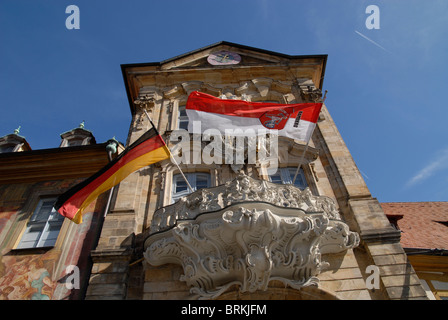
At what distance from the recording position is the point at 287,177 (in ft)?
35.3

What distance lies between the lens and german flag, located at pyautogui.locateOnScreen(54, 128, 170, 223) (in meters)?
8.37

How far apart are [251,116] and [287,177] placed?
2.43 meters

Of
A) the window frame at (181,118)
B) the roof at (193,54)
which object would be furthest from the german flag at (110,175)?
the roof at (193,54)

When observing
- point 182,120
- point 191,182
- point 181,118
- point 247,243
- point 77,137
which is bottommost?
point 247,243

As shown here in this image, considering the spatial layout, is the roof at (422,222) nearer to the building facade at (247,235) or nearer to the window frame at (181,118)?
the building facade at (247,235)

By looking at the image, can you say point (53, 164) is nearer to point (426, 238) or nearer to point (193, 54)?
point (193, 54)

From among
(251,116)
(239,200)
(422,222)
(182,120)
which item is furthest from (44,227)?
(422,222)

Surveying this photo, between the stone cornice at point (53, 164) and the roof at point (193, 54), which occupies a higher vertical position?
the roof at point (193, 54)

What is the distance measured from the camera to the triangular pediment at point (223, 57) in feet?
53.8

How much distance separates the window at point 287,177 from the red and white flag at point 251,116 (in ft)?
5.79

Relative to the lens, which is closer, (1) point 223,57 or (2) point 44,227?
(2) point 44,227

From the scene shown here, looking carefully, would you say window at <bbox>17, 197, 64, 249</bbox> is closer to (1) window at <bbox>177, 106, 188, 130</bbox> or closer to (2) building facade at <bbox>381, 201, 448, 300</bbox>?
(1) window at <bbox>177, 106, 188, 130</bbox>
